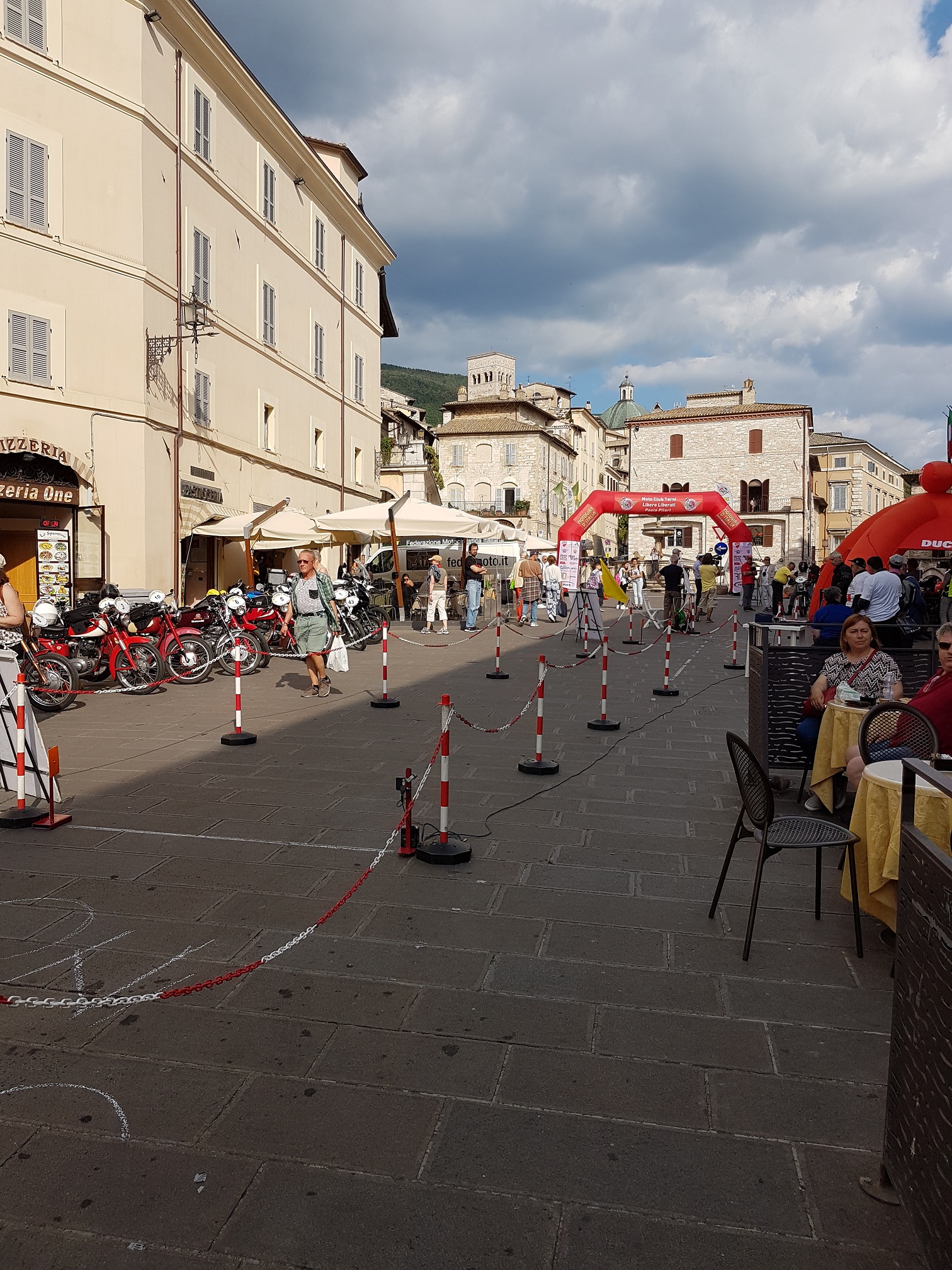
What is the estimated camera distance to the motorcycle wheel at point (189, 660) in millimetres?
12914

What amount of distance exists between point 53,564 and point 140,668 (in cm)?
603

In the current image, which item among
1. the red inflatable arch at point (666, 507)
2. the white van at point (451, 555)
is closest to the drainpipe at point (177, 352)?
the white van at point (451, 555)

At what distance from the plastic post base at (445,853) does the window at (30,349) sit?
14.3 metres

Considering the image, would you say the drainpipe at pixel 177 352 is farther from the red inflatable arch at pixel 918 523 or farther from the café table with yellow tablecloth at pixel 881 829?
the café table with yellow tablecloth at pixel 881 829

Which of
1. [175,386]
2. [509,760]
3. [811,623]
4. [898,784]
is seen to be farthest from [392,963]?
[175,386]

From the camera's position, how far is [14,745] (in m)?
6.18

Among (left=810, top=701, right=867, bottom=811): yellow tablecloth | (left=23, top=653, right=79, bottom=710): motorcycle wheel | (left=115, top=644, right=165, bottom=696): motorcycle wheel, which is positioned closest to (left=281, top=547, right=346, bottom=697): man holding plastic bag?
(left=115, top=644, right=165, bottom=696): motorcycle wheel

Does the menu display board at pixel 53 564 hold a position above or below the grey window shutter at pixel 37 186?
below

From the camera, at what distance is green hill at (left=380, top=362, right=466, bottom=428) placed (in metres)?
112

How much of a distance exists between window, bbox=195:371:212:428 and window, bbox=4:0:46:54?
6.39 metres

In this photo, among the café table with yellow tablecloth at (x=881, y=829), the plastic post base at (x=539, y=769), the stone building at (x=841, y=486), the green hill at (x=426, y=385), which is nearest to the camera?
the café table with yellow tablecloth at (x=881, y=829)

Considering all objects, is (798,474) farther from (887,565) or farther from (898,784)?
(898,784)

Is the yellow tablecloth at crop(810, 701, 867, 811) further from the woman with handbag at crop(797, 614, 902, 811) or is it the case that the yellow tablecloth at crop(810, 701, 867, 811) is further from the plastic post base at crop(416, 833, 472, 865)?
the plastic post base at crop(416, 833, 472, 865)

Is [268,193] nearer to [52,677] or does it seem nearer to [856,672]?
[52,677]
